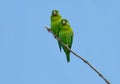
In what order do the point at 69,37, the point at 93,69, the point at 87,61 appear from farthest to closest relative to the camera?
the point at 69,37, the point at 87,61, the point at 93,69

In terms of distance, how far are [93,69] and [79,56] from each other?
39 cm

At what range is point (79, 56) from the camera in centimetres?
281

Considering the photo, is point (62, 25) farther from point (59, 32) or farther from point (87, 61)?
point (87, 61)

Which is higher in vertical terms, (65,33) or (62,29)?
(62,29)

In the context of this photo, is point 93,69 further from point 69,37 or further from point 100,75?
point 69,37

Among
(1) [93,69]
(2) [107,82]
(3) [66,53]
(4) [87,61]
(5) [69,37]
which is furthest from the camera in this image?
(5) [69,37]

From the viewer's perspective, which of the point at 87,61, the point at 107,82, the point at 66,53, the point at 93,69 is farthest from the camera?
the point at 66,53

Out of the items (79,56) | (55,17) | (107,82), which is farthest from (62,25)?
(107,82)

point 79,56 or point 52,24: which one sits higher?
point 52,24

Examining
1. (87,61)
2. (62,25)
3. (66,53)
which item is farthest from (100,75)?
(62,25)

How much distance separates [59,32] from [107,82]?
6766 mm

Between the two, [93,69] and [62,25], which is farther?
[62,25]

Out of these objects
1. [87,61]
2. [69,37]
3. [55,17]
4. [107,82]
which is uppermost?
[55,17]

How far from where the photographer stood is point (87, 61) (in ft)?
8.68
